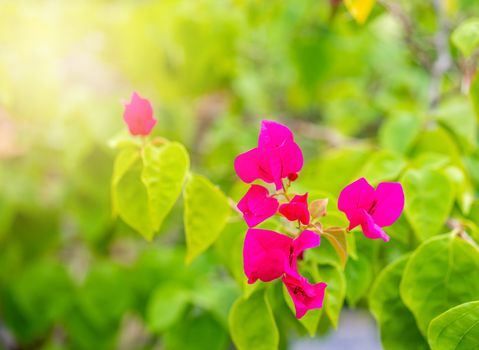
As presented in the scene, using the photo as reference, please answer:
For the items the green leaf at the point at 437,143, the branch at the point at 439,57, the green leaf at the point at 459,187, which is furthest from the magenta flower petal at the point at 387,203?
the branch at the point at 439,57

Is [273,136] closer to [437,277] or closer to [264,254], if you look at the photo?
[264,254]

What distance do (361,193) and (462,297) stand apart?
0.15m

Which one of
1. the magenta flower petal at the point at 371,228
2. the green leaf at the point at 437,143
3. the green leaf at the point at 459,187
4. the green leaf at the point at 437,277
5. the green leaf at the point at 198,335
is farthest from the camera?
the green leaf at the point at 198,335

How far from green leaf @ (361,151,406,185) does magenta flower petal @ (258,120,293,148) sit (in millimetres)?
193

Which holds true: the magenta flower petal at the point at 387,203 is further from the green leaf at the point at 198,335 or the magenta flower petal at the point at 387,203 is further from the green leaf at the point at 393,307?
the green leaf at the point at 198,335

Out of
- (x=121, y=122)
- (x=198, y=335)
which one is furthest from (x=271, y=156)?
(x=121, y=122)

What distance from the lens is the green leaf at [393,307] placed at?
1.77 ft

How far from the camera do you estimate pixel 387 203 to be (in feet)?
1.34

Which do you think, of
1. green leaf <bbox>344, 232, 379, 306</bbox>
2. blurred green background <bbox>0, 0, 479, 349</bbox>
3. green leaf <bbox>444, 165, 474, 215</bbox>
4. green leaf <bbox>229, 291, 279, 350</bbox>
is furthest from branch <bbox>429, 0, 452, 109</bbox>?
green leaf <bbox>229, 291, 279, 350</bbox>

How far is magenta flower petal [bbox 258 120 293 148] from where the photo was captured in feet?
1.35

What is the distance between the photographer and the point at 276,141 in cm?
41

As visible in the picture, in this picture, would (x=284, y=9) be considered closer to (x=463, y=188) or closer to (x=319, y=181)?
(x=319, y=181)

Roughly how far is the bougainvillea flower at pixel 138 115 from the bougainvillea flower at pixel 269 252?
5.9 inches

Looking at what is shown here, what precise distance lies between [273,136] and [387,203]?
8cm
